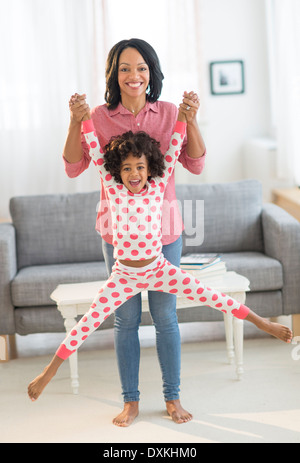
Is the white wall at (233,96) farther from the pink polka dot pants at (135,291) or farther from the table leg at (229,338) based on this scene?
the pink polka dot pants at (135,291)

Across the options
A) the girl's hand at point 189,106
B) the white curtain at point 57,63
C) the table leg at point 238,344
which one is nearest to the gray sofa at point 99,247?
the table leg at point 238,344

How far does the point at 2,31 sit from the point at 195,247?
2.81m

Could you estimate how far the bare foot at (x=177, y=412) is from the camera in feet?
7.96

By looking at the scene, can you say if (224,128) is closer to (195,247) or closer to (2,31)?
(2,31)

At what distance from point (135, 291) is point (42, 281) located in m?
1.01

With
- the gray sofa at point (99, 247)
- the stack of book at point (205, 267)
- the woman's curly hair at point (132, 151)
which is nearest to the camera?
the woman's curly hair at point (132, 151)

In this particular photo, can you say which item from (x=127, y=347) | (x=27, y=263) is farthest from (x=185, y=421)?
(x=27, y=263)

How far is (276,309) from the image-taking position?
327cm

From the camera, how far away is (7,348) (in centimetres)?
328

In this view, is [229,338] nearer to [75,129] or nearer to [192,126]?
[192,126]

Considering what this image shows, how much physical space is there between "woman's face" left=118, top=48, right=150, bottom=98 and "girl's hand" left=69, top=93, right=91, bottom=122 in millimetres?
153

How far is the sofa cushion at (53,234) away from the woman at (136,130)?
1201 mm
